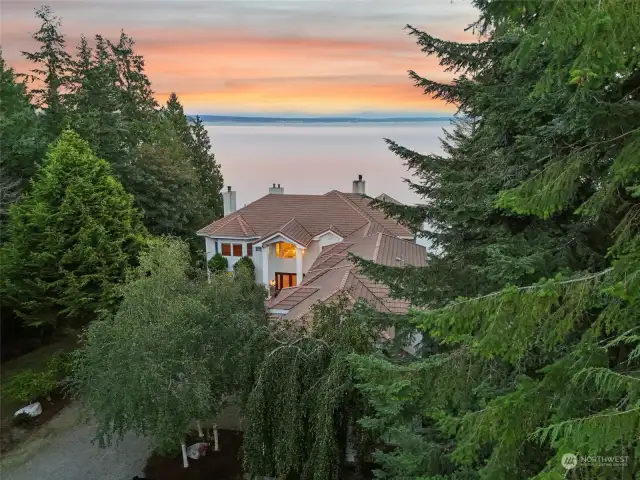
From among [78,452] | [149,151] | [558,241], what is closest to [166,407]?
[78,452]

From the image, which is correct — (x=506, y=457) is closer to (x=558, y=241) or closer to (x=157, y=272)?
(x=558, y=241)

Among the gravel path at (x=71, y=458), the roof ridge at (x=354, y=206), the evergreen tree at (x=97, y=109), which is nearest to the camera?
the gravel path at (x=71, y=458)

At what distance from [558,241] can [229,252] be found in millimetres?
18762

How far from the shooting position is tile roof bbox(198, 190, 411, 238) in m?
22.5

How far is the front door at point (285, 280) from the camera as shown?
72.2ft

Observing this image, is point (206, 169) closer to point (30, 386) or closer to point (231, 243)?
point (231, 243)

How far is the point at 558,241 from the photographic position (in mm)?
5555

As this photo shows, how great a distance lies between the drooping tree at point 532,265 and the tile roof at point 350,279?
139 inches

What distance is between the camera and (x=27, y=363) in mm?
18281

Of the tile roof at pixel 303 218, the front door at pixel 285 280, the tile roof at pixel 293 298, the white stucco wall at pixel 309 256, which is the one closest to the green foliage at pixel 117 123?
the tile roof at pixel 303 218

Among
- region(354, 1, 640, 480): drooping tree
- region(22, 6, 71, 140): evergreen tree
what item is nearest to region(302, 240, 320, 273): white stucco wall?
region(22, 6, 71, 140): evergreen tree

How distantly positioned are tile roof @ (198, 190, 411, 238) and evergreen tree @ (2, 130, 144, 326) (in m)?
6.21

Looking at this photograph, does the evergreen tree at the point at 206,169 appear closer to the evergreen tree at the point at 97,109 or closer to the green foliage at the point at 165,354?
the evergreen tree at the point at 97,109

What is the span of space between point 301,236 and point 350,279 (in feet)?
27.3
